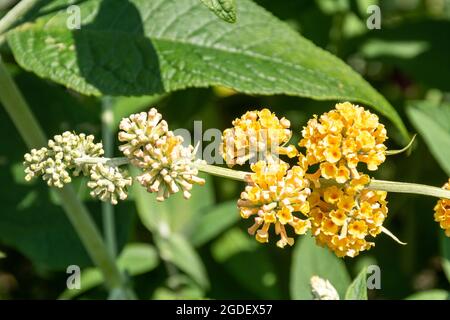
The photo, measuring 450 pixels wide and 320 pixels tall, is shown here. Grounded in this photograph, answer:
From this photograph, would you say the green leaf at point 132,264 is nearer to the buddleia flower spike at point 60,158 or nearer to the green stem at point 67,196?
the green stem at point 67,196

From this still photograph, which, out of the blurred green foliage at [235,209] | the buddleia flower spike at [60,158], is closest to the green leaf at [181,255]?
the blurred green foliage at [235,209]

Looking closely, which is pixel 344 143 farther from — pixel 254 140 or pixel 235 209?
pixel 235 209

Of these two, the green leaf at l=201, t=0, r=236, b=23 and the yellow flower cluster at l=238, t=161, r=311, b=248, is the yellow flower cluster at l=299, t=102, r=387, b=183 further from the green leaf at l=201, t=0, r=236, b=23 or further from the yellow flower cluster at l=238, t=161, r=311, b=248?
the green leaf at l=201, t=0, r=236, b=23

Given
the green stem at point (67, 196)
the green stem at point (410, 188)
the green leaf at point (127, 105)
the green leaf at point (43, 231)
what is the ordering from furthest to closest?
the green leaf at point (127, 105), the green leaf at point (43, 231), the green stem at point (67, 196), the green stem at point (410, 188)

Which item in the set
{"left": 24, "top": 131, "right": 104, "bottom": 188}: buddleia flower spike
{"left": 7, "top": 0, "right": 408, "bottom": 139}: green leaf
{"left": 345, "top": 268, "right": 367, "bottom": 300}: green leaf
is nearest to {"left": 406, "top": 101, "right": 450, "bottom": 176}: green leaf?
Result: {"left": 7, "top": 0, "right": 408, "bottom": 139}: green leaf
